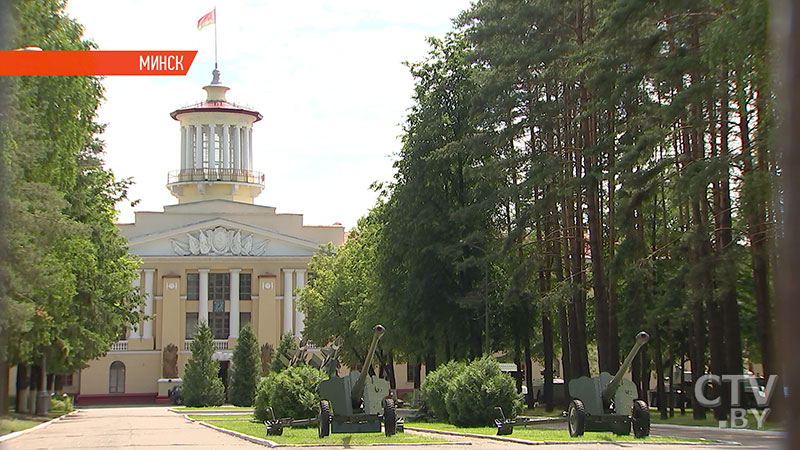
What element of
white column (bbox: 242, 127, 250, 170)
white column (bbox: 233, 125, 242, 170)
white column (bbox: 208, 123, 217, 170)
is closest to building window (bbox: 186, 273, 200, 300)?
white column (bbox: 208, 123, 217, 170)

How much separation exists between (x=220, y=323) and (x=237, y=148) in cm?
1545

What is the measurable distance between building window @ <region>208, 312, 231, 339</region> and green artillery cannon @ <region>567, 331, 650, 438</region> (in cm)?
5746

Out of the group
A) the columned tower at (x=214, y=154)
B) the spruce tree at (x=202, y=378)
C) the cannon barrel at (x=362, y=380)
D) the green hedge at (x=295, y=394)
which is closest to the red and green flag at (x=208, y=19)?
the columned tower at (x=214, y=154)

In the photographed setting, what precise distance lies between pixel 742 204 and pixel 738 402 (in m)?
8.02

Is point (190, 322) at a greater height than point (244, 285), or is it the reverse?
point (244, 285)

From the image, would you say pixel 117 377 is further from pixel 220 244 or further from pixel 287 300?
pixel 287 300

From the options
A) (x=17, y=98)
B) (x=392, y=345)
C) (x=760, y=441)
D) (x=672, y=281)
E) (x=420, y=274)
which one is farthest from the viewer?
(x=392, y=345)

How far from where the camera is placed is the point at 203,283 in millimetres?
74812

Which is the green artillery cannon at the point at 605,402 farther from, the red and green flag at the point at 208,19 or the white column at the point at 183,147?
the white column at the point at 183,147

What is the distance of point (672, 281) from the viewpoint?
24203 mm

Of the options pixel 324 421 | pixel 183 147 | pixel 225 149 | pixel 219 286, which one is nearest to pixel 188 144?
pixel 183 147

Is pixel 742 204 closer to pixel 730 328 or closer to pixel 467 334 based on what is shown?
pixel 730 328

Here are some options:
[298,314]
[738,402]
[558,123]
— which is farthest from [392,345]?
[298,314]

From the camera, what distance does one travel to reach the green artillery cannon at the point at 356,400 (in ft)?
69.7
